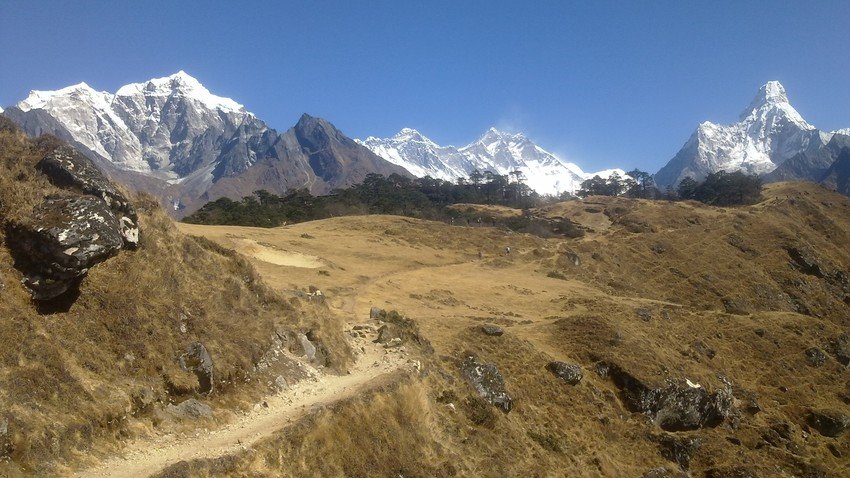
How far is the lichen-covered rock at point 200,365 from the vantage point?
11.6 m

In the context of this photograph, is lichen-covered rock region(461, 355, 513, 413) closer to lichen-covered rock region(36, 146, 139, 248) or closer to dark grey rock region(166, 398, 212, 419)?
dark grey rock region(166, 398, 212, 419)

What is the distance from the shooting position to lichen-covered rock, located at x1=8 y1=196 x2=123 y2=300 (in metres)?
10.2

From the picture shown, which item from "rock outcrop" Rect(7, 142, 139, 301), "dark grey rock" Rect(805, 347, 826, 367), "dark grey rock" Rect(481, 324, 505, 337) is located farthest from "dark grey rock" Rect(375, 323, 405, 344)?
"dark grey rock" Rect(805, 347, 826, 367)

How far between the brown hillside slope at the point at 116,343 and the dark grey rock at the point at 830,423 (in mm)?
24075

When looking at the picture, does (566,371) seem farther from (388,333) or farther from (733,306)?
(733,306)

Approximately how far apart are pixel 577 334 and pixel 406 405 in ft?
48.7

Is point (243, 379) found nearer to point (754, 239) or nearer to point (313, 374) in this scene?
point (313, 374)

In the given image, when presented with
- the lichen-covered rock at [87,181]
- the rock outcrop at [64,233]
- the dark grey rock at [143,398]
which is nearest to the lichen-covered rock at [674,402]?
the dark grey rock at [143,398]

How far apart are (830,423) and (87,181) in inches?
1253

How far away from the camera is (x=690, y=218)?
253ft

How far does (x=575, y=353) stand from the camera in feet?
82.7

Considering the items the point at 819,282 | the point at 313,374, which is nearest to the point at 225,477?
the point at 313,374

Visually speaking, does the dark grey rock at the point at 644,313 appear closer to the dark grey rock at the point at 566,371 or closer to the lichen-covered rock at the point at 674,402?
the lichen-covered rock at the point at 674,402

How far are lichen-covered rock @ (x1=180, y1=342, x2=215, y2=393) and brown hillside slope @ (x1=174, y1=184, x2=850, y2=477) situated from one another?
2.44 meters
